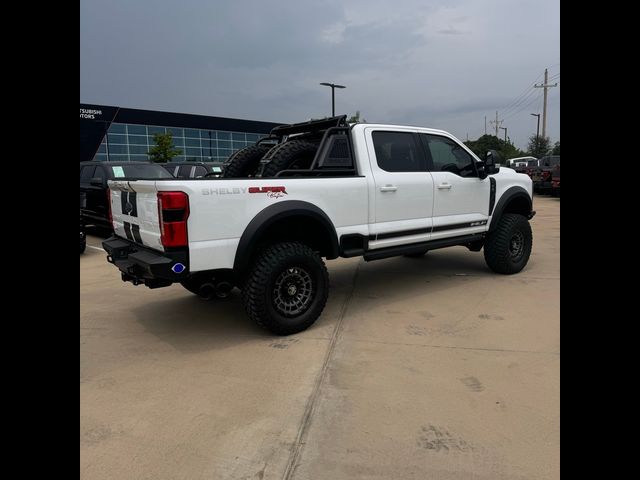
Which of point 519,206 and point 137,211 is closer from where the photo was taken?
point 137,211

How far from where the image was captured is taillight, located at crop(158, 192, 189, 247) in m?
3.56

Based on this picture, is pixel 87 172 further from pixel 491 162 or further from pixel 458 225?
pixel 491 162

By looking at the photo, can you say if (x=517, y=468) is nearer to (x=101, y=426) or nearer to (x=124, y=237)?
(x=101, y=426)

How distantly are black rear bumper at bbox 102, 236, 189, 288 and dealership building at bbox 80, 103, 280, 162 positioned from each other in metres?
42.8

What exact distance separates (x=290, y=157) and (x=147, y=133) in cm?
4932

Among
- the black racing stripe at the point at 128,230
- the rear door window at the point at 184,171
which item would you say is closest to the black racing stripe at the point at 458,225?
the black racing stripe at the point at 128,230

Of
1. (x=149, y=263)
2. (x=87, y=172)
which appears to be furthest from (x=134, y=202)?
(x=87, y=172)

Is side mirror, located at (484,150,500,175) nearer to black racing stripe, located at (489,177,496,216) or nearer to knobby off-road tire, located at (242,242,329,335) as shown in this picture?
black racing stripe, located at (489,177,496,216)

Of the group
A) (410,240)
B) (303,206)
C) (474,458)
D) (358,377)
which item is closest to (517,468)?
(474,458)

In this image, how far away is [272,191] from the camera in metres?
4.05

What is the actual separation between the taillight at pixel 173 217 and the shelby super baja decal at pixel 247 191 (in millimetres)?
198

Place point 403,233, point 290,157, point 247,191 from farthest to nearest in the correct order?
point 403,233, point 290,157, point 247,191

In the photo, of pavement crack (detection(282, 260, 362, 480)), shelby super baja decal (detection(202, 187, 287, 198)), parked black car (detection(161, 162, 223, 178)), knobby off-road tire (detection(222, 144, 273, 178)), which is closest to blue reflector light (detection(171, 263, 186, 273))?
shelby super baja decal (detection(202, 187, 287, 198))
